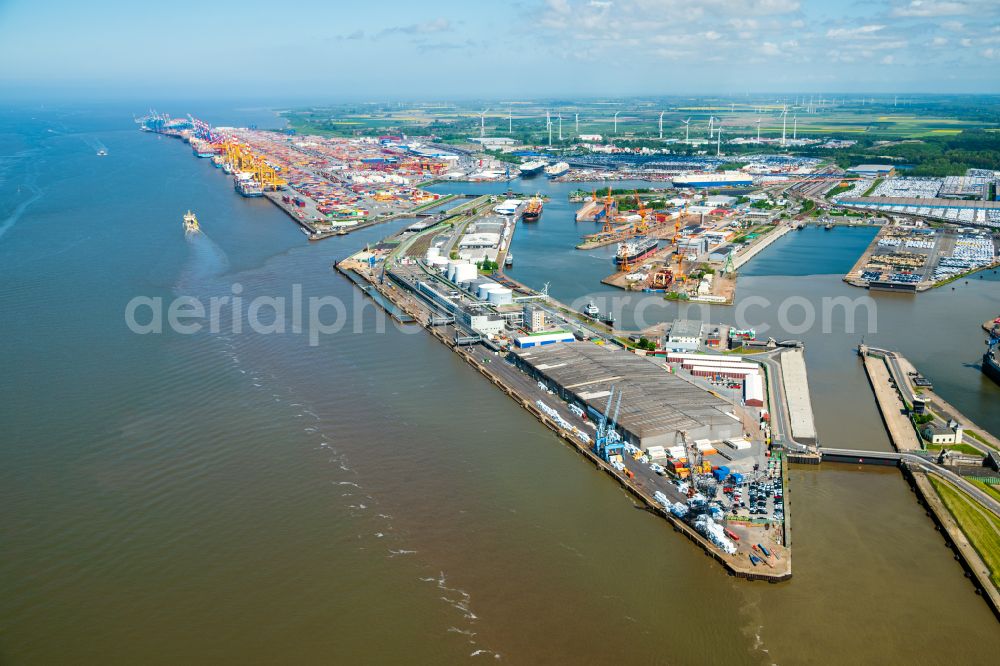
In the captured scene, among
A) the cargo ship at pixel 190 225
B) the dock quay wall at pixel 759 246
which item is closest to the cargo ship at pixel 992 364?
the dock quay wall at pixel 759 246

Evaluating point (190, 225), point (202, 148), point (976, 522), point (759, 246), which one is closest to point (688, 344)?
point (976, 522)

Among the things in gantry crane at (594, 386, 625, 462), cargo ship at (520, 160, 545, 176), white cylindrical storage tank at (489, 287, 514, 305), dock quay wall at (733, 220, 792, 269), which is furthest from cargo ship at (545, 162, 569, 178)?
gantry crane at (594, 386, 625, 462)

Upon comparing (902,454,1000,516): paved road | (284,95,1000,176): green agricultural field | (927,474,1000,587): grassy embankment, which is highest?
(284,95,1000,176): green agricultural field

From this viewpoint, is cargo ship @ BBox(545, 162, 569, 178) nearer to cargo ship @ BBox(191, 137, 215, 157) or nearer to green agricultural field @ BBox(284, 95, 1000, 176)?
green agricultural field @ BBox(284, 95, 1000, 176)

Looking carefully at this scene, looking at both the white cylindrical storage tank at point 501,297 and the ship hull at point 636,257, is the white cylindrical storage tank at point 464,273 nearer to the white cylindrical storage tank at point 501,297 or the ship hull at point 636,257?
the white cylindrical storage tank at point 501,297

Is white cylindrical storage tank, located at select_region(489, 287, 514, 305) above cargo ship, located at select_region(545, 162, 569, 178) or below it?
below

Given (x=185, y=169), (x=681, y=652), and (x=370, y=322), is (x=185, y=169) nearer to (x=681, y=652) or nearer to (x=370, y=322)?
(x=370, y=322)

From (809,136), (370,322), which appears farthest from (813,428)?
(809,136)

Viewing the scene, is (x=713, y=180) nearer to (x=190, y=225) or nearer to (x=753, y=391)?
(x=190, y=225)
